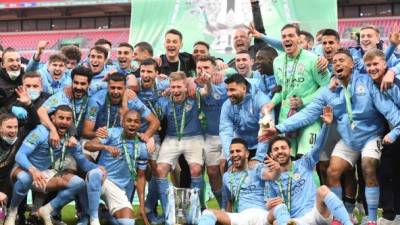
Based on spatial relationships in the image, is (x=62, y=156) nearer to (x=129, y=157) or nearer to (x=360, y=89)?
(x=129, y=157)

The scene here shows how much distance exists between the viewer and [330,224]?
4559mm

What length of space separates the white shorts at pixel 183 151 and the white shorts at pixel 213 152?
0.06 meters

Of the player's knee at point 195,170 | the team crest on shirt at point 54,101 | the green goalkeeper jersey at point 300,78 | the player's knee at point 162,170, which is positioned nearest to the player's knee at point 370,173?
the green goalkeeper jersey at point 300,78

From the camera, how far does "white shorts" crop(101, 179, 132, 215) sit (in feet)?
17.7

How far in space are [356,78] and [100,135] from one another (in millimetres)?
2250

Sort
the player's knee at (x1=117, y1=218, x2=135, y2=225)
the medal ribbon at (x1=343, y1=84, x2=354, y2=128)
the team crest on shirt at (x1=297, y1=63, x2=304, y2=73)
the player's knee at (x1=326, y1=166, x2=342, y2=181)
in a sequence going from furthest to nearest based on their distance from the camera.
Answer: the team crest on shirt at (x1=297, y1=63, x2=304, y2=73) < the player's knee at (x1=117, y1=218, x2=135, y2=225) < the player's knee at (x1=326, y1=166, x2=342, y2=181) < the medal ribbon at (x1=343, y1=84, x2=354, y2=128)

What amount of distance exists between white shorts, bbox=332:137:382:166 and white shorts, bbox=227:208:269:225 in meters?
0.84

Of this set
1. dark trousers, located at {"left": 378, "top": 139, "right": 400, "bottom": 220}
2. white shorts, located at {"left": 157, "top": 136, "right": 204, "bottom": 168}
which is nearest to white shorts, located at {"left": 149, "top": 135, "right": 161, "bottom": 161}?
white shorts, located at {"left": 157, "top": 136, "right": 204, "bottom": 168}

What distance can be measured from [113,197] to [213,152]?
1119 millimetres

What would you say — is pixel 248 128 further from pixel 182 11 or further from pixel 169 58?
pixel 182 11

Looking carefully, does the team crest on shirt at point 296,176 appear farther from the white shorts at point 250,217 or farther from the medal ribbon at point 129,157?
the medal ribbon at point 129,157

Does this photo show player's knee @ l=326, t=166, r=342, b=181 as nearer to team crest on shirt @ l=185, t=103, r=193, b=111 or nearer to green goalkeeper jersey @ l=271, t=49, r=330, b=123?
green goalkeeper jersey @ l=271, t=49, r=330, b=123

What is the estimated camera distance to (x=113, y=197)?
5.42 m

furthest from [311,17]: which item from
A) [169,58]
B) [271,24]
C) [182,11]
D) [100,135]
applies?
A: [100,135]
